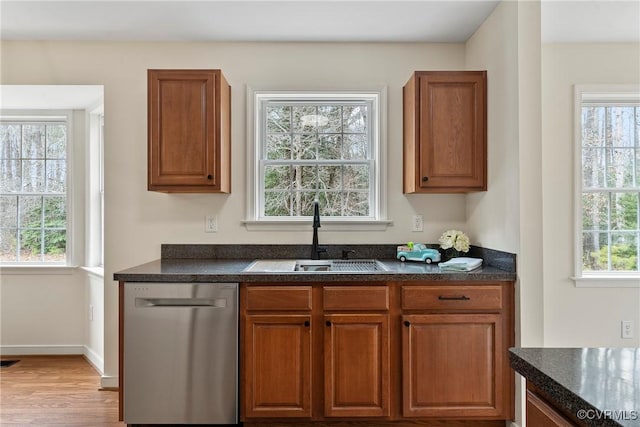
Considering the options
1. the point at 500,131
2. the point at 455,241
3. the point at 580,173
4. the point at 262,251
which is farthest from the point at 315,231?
the point at 580,173

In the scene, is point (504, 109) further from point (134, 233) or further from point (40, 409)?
point (40, 409)

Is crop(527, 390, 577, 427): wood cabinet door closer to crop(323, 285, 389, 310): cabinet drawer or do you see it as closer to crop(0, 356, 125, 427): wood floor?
crop(323, 285, 389, 310): cabinet drawer

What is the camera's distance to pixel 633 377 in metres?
0.80

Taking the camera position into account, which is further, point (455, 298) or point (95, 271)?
point (95, 271)

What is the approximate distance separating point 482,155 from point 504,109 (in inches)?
12.9

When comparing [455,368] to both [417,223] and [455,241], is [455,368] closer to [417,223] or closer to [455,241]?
[455,241]

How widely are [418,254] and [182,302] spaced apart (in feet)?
4.91

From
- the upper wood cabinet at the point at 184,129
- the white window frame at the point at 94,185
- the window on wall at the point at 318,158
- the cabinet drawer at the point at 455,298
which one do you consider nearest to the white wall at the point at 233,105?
the window on wall at the point at 318,158

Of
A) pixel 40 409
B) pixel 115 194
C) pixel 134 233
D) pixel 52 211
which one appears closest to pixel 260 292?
pixel 134 233

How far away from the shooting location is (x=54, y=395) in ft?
9.70

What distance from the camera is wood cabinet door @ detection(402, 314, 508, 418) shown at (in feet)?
7.80

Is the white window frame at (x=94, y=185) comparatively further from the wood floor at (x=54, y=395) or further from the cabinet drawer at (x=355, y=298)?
the cabinet drawer at (x=355, y=298)

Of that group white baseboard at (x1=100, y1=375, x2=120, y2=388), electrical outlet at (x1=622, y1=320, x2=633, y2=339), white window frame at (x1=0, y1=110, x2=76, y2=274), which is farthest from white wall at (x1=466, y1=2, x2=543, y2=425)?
white window frame at (x1=0, y1=110, x2=76, y2=274)

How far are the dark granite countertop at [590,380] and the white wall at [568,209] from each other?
2.52 meters
